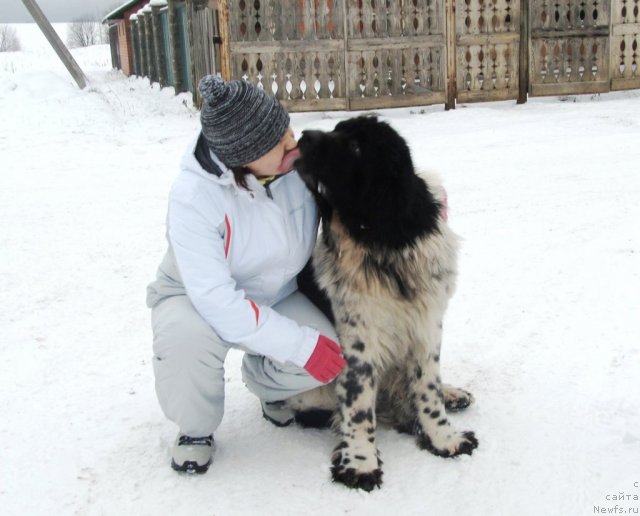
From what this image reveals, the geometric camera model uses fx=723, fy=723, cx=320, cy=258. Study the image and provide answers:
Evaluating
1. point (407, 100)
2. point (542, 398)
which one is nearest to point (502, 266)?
point (542, 398)

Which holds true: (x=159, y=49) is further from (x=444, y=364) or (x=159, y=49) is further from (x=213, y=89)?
(x=213, y=89)

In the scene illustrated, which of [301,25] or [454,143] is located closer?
[454,143]

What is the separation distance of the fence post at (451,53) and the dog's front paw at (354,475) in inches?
300

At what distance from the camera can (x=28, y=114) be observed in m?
9.84

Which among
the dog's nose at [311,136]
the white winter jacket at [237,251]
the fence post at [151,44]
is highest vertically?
the fence post at [151,44]

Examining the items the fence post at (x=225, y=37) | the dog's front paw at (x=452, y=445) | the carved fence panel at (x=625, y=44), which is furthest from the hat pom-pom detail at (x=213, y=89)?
the carved fence panel at (x=625, y=44)

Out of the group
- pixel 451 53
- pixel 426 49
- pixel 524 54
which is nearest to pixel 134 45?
pixel 426 49

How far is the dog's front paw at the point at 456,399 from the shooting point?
2660mm

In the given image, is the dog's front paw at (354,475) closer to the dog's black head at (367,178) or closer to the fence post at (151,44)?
the dog's black head at (367,178)

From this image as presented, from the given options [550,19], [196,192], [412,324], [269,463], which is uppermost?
[550,19]

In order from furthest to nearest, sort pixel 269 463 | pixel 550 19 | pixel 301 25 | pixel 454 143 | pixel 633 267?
1. pixel 550 19
2. pixel 301 25
3. pixel 454 143
4. pixel 633 267
5. pixel 269 463

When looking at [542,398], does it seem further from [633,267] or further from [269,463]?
[633,267]

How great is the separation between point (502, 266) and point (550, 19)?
6.44 m

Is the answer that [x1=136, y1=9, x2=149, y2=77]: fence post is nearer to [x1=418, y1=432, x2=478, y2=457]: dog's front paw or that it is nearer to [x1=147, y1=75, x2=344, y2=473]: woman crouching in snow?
[x1=147, y1=75, x2=344, y2=473]: woman crouching in snow
